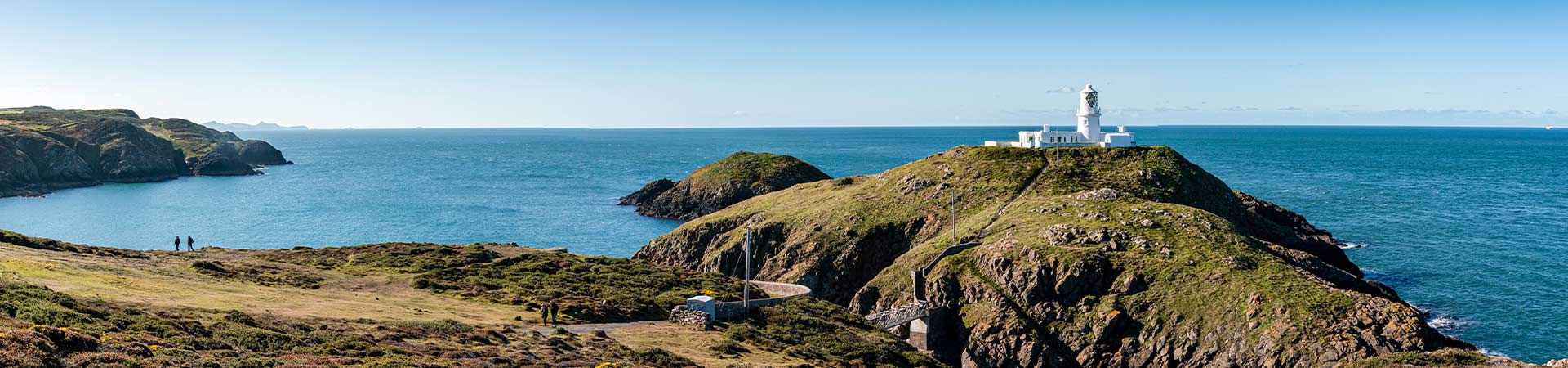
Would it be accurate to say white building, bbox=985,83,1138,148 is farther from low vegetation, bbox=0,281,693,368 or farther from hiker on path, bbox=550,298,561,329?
low vegetation, bbox=0,281,693,368

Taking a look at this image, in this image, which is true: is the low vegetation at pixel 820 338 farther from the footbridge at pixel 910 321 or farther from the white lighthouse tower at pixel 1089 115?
the white lighthouse tower at pixel 1089 115

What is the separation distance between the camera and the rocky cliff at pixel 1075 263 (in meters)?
55.1

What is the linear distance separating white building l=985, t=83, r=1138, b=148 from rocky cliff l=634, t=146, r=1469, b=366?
11.6ft

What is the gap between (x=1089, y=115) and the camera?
10094 centimetres

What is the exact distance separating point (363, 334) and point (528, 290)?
2333cm

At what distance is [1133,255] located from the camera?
6488 cm

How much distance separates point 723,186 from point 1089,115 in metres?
54.2

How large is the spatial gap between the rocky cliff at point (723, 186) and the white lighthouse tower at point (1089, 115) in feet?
146

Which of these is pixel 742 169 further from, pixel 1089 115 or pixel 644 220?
pixel 1089 115

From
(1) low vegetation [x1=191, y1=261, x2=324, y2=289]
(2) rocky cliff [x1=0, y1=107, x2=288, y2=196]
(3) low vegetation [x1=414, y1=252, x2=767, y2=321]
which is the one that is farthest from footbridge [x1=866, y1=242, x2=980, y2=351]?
(2) rocky cliff [x1=0, y1=107, x2=288, y2=196]

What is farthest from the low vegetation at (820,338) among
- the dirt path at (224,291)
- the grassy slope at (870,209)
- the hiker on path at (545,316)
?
the grassy slope at (870,209)

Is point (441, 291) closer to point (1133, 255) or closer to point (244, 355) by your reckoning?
point (244, 355)

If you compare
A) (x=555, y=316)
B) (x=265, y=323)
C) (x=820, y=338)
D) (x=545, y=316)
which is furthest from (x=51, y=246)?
(x=820, y=338)

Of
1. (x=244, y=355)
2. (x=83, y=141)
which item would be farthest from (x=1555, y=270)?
(x=83, y=141)
